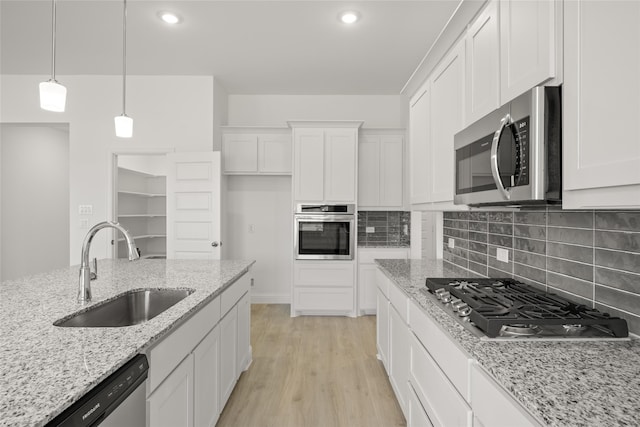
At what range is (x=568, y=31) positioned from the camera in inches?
40.1

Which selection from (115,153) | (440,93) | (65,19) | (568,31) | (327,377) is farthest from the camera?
(115,153)

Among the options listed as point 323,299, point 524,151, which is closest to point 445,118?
point 524,151

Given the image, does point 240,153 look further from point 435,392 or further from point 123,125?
point 435,392

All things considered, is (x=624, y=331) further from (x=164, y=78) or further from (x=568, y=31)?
(x=164, y=78)

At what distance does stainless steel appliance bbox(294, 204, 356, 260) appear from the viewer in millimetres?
4160

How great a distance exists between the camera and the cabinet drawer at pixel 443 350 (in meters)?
1.13

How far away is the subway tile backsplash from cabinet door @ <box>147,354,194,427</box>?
5.02ft

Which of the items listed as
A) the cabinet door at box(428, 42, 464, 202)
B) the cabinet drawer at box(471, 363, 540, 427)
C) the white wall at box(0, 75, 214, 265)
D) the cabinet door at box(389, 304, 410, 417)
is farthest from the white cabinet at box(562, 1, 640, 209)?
the white wall at box(0, 75, 214, 265)

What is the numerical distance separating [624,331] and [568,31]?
0.94 metres

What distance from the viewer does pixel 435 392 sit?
140 centimetres

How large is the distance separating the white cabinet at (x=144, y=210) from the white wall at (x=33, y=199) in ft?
3.67

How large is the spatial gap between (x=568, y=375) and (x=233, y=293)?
184 centimetres

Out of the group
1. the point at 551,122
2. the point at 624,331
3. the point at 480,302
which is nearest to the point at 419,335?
the point at 480,302

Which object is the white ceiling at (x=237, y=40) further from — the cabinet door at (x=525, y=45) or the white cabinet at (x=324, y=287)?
the white cabinet at (x=324, y=287)
